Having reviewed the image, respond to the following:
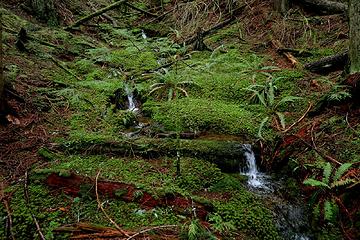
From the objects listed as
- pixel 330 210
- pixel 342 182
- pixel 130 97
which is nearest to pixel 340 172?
pixel 342 182

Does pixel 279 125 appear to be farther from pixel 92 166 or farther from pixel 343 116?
pixel 92 166

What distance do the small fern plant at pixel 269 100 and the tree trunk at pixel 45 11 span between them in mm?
6414

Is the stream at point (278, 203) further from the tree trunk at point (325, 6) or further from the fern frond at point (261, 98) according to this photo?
the tree trunk at point (325, 6)

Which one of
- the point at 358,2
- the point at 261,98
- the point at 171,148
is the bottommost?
the point at 171,148

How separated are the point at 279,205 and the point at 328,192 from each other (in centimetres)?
57

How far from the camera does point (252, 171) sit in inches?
181

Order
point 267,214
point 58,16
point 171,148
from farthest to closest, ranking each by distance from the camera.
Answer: point 58,16 < point 171,148 < point 267,214

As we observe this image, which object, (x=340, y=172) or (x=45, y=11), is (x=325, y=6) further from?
(x=45, y=11)

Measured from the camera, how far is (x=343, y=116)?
15.5 feet

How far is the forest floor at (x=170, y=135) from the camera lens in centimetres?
328

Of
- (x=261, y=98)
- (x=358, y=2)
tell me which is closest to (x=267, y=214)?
(x=261, y=98)

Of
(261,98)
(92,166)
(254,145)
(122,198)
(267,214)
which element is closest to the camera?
(122,198)

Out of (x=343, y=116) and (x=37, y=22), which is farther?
(x=37, y=22)

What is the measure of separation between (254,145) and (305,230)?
1.46m
